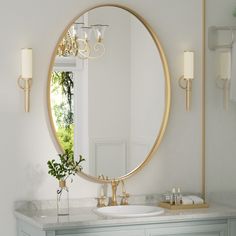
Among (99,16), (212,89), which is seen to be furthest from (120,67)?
(212,89)

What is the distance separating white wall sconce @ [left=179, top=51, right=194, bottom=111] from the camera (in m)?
4.35

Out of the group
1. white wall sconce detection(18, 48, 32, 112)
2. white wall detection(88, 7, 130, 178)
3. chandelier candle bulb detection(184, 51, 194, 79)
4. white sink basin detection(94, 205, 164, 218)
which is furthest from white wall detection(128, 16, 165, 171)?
white wall sconce detection(18, 48, 32, 112)

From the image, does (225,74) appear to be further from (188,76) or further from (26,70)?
(26,70)

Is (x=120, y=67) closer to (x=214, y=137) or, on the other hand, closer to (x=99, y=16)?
(x=99, y=16)

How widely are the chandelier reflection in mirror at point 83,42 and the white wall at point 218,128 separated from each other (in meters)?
0.77

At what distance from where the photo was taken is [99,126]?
419cm

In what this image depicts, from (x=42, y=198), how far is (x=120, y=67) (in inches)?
36.1

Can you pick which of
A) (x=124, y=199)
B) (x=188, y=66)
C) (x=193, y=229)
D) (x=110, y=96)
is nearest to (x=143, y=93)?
(x=110, y=96)

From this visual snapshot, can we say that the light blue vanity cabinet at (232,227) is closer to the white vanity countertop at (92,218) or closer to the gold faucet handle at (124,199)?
the white vanity countertop at (92,218)

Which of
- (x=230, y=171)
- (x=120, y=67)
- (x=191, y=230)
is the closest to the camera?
(x=191, y=230)

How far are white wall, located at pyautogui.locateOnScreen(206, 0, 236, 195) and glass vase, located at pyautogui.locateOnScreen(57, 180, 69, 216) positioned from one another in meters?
0.98

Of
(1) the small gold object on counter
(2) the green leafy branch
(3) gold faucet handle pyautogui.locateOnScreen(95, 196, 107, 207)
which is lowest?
(1) the small gold object on counter

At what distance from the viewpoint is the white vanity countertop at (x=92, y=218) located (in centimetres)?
365

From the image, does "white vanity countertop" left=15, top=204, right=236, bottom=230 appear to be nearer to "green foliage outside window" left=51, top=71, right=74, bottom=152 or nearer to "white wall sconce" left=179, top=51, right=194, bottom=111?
"green foliage outside window" left=51, top=71, right=74, bottom=152
